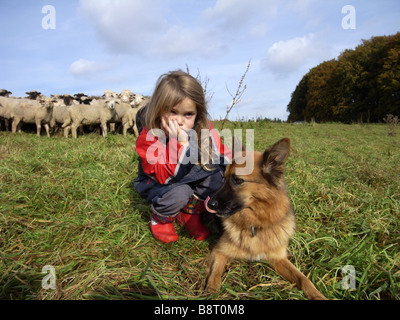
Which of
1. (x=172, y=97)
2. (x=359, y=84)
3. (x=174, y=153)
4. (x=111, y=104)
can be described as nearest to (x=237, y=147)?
(x=174, y=153)

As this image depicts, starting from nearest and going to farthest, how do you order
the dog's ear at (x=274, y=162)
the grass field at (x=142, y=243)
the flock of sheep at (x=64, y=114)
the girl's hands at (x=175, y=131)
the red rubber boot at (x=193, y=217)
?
the grass field at (x=142, y=243), the dog's ear at (x=274, y=162), the girl's hands at (x=175, y=131), the red rubber boot at (x=193, y=217), the flock of sheep at (x=64, y=114)

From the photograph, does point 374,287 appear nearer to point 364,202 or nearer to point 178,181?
point 364,202

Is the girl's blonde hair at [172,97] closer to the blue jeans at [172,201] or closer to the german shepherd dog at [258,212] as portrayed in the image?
the blue jeans at [172,201]

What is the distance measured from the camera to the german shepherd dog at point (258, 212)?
2.10 meters

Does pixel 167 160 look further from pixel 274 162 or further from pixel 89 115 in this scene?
pixel 89 115

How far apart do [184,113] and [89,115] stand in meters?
8.25

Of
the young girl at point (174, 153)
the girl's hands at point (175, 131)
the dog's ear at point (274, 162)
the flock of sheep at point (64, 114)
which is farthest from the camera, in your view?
the flock of sheep at point (64, 114)

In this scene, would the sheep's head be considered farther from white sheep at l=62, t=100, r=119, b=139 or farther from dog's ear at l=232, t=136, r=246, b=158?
dog's ear at l=232, t=136, r=246, b=158

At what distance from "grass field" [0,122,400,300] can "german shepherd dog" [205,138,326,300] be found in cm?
13

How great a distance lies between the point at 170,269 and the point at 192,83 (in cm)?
185

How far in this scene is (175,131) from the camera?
8.09 ft

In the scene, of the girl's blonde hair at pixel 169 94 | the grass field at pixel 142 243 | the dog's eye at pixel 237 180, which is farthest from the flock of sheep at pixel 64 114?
the dog's eye at pixel 237 180

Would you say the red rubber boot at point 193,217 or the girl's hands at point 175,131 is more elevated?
the girl's hands at point 175,131

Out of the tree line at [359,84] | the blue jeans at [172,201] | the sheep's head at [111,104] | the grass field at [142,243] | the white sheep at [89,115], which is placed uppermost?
→ the tree line at [359,84]
